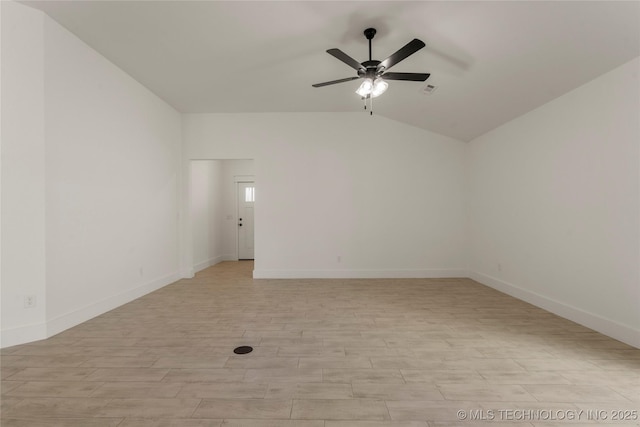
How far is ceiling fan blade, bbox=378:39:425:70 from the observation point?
237cm

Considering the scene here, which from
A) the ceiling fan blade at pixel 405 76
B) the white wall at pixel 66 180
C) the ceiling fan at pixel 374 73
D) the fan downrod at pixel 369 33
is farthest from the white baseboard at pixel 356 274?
the fan downrod at pixel 369 33

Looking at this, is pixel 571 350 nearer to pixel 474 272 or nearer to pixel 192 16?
pixel 474 272

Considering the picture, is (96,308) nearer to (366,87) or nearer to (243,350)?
(243,350)

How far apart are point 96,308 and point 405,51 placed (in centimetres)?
444

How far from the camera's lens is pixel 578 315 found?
309 centimetres

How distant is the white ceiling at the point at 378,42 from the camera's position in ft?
8.00

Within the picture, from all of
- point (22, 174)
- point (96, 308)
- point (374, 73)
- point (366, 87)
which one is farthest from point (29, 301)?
point (374, 73)

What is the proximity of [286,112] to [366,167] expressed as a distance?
193 cm

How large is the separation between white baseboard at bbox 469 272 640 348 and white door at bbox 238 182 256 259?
5939 mm

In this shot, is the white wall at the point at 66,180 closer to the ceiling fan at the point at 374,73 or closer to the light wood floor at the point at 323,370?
the light wood floor at the point at 323,370

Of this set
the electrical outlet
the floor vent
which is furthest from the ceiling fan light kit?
the electrical outlet

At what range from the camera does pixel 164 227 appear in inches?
196

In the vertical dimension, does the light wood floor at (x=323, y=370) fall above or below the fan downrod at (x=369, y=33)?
below

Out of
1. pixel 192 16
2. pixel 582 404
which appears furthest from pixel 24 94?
pixel 582 404
